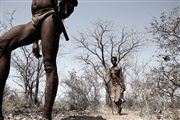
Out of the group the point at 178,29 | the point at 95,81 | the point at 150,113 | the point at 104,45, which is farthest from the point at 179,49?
the point at 150,113

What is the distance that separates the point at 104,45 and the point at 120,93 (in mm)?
30140

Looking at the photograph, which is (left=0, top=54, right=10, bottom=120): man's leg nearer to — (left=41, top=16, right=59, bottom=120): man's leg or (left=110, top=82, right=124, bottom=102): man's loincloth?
(left=41, top=16, right=59, bottom=120): man's leg

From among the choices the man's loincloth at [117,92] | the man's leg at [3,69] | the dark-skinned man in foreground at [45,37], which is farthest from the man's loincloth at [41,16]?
the man's loincloth at [117,92]

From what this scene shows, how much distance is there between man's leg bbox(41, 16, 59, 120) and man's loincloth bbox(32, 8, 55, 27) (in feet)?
0.29

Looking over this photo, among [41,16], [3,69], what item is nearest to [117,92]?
[41,16]

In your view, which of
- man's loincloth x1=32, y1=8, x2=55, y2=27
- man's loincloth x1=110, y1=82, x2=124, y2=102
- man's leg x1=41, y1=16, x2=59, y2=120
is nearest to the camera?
man's leg x1=41, y1=16, x2=59, y2=120

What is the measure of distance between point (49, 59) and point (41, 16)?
606 millimetres

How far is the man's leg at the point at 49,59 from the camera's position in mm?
3439

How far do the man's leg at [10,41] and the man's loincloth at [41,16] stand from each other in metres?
0.07

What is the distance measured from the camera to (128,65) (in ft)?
146

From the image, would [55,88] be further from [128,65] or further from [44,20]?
[128,65]

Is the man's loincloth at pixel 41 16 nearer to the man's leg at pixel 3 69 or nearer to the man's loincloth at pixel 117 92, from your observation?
the man's leg at pixel 3 69

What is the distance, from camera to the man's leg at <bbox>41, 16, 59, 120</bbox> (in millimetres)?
3439

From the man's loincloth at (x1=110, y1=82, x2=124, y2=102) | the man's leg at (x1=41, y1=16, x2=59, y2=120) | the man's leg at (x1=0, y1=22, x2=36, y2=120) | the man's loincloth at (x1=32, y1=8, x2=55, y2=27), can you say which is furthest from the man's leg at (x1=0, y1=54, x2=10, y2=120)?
the man's loincloth at (x1=110, y1=82, x2=124, y2=102)
